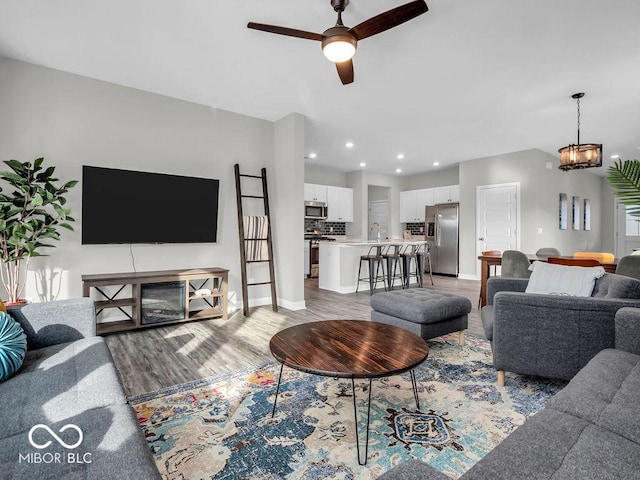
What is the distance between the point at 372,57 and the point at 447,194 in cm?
602

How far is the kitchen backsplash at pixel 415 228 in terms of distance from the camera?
9.47 m

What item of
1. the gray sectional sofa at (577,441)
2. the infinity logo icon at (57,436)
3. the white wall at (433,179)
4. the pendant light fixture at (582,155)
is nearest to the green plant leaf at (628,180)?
the gray sectional sofa at (577,441)

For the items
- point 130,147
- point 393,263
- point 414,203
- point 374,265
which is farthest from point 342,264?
point 414,203

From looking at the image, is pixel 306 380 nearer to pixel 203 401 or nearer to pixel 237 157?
pixel 203 401

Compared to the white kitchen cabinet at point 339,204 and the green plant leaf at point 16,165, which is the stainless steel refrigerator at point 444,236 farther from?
the green plant leaf at point 16,165

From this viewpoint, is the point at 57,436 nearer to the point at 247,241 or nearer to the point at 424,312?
the point at 424,312

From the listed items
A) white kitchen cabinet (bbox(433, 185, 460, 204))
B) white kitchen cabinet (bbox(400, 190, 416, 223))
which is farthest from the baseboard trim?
white kitchen cabinet (bbox(400, 190, 416, 223))

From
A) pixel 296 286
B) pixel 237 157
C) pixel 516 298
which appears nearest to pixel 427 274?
pixel 296 286

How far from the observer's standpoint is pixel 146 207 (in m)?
3.96

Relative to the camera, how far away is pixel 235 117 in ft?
15.4

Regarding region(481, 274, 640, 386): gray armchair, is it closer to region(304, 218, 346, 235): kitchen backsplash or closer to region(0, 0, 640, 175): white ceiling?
region(0, 0, 640, 175): white ceiling

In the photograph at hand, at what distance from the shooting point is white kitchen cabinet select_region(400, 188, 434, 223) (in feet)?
29.8

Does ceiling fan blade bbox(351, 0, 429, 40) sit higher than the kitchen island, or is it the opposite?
ceiling fan blade bbox(351, 0, 429, 40)

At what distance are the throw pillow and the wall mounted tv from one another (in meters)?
3.58
